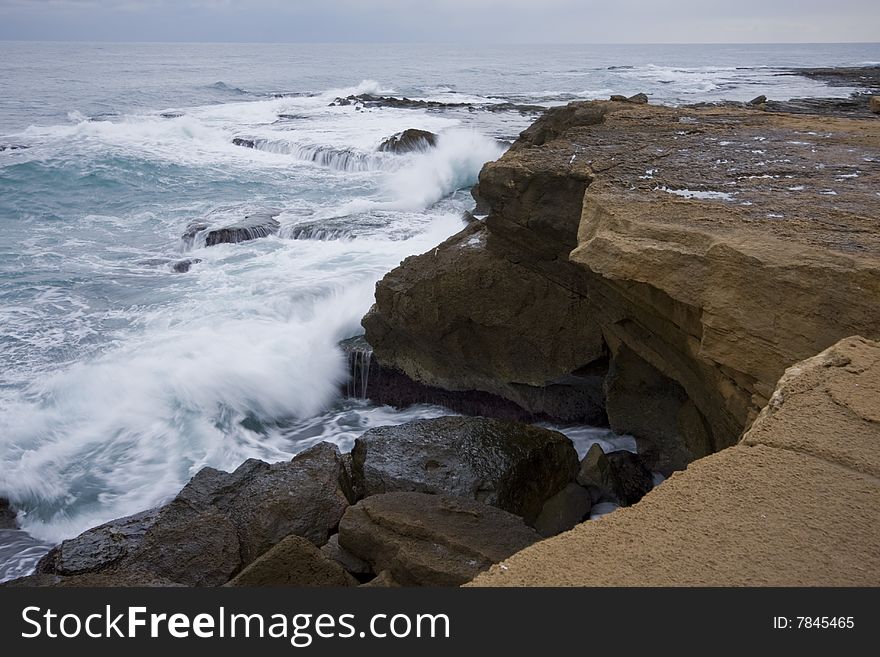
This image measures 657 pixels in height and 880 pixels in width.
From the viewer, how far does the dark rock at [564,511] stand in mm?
4414

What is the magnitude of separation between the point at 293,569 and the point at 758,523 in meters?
2.24

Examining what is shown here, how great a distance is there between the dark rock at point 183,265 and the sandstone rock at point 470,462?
225 inches

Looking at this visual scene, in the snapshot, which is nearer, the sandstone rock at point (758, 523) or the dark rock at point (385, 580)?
the sandstone rock at point (758, 523)

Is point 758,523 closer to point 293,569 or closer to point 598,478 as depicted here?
point 293,569

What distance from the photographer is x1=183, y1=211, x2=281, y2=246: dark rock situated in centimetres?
1059

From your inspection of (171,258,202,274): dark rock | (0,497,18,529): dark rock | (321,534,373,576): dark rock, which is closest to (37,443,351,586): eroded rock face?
(321,534,373,576): dark rock

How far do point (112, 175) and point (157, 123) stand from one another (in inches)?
349

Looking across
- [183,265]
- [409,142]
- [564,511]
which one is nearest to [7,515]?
[564,511]

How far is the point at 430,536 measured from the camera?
137 inches

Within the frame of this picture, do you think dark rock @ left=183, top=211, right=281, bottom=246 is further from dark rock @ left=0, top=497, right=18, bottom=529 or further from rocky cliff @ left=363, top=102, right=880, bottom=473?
dark rock @ left=0, top=497, right=18, bottom=529

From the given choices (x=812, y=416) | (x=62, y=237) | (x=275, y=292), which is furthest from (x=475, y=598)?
(x=62, y=237)

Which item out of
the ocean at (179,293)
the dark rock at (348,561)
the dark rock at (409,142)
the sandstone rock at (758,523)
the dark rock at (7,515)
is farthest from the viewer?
the dark rock at (409,142)

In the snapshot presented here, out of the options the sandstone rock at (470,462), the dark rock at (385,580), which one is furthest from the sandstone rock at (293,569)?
the sandstone rock at (470,462)

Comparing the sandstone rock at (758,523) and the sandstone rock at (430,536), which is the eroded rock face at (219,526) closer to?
the sandstone rock at (430,536)
